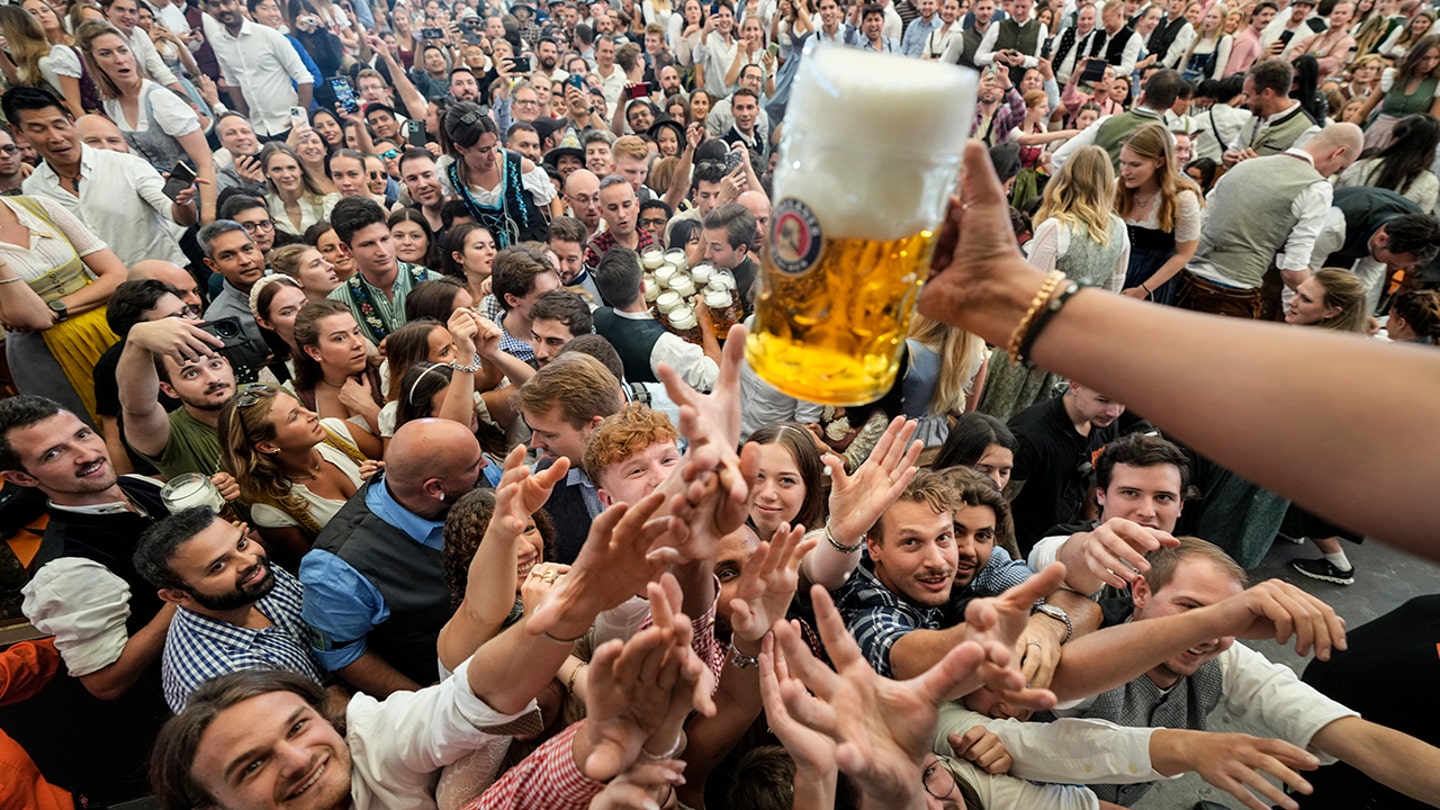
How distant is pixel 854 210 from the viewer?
819 millimetres

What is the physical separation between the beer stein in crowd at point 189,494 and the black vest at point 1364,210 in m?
6.15

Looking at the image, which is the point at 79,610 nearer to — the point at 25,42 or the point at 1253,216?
the point at 25,42

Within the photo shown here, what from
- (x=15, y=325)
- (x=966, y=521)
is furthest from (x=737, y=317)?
(x=15, y=325)

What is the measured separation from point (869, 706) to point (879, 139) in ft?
2.86

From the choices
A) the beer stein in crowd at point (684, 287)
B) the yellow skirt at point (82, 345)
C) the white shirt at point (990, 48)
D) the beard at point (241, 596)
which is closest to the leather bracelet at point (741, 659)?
the beard at point (241, 596)

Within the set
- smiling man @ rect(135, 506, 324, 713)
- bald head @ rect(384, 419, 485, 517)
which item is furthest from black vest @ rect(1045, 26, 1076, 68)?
smiling man @ rect(135, 506, 324, 713)

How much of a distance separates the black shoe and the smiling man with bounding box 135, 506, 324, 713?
4.43m

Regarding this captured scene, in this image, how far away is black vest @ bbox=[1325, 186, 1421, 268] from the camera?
14.1ft

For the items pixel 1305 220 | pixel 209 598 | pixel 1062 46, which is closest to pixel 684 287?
pixel 209 598

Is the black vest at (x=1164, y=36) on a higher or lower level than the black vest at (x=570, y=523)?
higher

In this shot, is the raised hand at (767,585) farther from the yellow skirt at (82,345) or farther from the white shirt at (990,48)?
the white shirt at (990,48)

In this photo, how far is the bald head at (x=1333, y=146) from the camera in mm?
4141

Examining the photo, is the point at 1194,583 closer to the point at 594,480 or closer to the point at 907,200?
the point at 907,200

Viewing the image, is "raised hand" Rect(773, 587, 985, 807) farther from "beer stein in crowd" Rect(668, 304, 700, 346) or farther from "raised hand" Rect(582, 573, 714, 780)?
"beer stein in crowd" Rect(668, 304, 700, 346)
